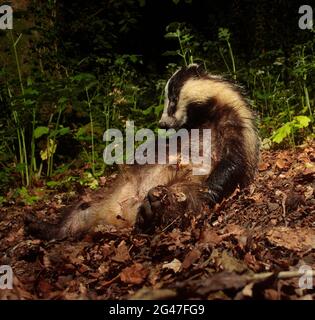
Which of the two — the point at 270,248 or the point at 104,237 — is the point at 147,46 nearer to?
the point at 104,237

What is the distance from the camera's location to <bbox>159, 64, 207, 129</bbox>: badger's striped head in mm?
4477

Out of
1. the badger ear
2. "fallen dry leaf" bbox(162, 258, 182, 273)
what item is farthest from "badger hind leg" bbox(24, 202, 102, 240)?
the badger ear

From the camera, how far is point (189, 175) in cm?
377

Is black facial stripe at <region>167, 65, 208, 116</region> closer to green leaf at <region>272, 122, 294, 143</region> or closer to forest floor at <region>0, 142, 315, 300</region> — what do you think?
green leaf at <region>272, 122, 294, 143</region>

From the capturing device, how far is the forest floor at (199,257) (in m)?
1.88

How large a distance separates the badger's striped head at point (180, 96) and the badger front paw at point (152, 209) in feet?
4.47

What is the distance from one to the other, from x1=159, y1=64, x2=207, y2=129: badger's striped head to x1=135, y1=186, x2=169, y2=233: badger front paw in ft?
4.47

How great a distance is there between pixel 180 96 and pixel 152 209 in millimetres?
1683

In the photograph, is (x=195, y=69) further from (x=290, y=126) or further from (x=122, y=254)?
(x=122, y=254)

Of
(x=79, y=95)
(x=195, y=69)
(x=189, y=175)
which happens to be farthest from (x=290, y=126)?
(x=79, y=95)

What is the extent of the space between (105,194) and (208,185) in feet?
3.25

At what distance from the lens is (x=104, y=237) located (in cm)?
338

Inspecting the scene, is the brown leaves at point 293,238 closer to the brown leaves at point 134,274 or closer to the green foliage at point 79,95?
the brown leaves at point 134,274

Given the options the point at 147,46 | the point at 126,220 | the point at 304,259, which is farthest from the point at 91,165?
the point at 147,46
